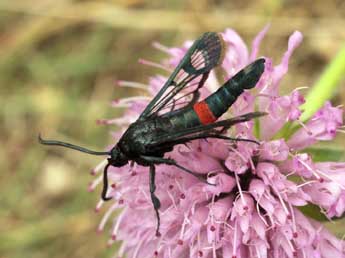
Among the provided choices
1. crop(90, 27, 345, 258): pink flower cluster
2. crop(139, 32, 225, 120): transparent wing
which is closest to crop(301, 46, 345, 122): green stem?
crop(90, 27, 345, 258): pink flower cluster

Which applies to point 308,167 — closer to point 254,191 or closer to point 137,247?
point 254,191

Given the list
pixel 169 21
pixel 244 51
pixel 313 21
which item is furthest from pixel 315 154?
pixel 169 21

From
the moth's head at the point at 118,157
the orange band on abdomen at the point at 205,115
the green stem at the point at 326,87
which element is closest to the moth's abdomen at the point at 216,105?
the orange band on abdomen at the point at 205,115

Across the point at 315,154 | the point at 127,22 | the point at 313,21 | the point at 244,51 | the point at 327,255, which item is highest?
the point at 127,22

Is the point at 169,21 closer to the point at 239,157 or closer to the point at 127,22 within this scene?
the point at 127,22

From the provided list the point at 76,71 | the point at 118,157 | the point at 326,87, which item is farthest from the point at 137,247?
the point at 76,71

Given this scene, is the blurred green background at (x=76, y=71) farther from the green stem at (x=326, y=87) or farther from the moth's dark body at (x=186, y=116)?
the moth's dark body at (x=186, y=116)
